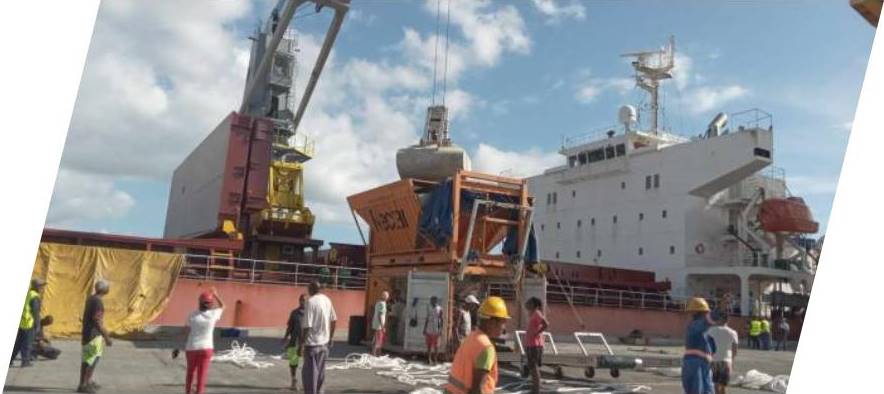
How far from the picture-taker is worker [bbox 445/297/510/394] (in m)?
4.02

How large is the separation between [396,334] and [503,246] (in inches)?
123

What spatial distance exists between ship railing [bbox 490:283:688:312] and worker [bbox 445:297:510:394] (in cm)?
1962

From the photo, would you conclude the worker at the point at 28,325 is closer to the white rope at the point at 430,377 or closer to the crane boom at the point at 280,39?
the white rope at the point at 430,377

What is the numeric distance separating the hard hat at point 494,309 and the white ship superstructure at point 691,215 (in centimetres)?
2628

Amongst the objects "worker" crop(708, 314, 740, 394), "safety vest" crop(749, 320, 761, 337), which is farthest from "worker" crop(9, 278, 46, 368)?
"safety vest" crop(749, 320, 761, 337)

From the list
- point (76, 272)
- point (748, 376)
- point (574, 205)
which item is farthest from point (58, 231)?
point (574, 205)

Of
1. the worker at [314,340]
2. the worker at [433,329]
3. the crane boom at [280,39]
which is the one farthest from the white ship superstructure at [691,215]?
the worker at [314,340]

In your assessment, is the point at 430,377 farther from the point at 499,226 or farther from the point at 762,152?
the point at 762,152

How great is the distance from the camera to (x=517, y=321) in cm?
1467

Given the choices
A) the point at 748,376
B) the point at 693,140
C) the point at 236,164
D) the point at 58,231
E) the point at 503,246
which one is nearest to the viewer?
the point at 748,376

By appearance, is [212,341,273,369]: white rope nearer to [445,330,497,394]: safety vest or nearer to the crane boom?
[445,330,497,394]: safety vest

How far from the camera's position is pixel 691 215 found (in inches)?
1154

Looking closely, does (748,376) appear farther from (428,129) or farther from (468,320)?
(428,129)

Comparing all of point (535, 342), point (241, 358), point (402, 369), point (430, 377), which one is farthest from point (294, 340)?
point (535, 342)
